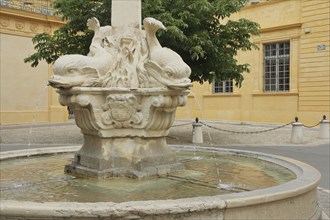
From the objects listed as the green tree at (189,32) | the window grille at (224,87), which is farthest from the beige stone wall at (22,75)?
the window grille at (224,87)

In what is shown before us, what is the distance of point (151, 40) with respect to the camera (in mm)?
6098

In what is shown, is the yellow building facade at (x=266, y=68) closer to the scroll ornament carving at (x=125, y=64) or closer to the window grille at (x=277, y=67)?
the window grille at (x=277, y=67)

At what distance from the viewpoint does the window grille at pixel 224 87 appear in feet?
92.8

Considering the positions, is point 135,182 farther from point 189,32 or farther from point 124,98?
point 189,32

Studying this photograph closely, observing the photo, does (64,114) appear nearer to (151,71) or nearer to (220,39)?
(220,39)

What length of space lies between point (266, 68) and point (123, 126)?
21.6 meters

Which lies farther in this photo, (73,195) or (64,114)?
(64,114)

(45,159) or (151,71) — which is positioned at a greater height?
(151,71)

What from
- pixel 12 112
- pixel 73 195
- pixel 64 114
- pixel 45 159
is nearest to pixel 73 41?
pixel 45 159

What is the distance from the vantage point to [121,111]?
5.77 meters

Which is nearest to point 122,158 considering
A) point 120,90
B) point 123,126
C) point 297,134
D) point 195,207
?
point 123,126

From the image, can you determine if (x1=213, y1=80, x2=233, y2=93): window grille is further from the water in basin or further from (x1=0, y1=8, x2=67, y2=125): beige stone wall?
the water in basin

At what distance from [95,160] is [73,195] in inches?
40.7

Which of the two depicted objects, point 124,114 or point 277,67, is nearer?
point 124,114
